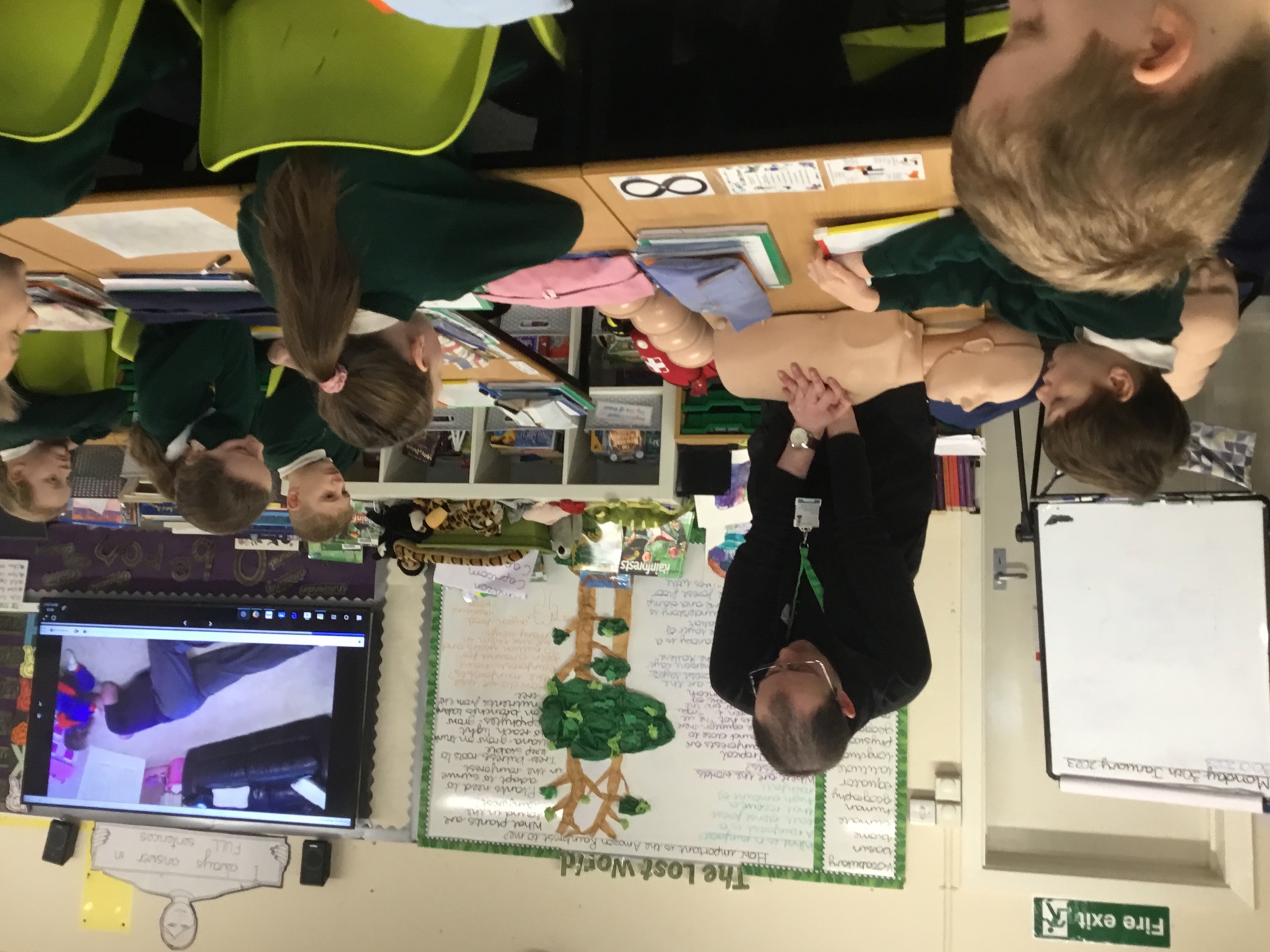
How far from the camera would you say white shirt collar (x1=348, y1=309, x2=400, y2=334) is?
116cm

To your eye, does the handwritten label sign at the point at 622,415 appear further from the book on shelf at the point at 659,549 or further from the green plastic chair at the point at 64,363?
the green plastic chair at the point at 64,363

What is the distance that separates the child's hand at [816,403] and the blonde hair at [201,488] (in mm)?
1148

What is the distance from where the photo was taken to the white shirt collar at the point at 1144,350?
4.15 feet

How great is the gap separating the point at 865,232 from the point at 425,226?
0.62 m

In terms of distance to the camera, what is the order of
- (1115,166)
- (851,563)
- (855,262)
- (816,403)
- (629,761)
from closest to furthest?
(1115,166) < (855,262) < (851,563) < (816,403) < (629,761)

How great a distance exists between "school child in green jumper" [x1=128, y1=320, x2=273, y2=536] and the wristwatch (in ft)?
3.70

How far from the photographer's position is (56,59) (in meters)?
1.00

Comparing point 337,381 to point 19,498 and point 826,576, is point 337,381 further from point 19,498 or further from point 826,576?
point 19,498

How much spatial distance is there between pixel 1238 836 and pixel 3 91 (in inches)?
118

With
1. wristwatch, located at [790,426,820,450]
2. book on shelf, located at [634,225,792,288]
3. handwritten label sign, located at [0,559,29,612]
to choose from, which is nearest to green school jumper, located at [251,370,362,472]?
book on shelf, located at [634,225,792,288]

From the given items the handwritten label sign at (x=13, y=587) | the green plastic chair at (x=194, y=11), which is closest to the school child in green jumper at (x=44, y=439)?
the green plastic chair at (x=194, y=11)

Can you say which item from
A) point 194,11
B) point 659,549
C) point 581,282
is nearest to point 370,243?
point 194,11

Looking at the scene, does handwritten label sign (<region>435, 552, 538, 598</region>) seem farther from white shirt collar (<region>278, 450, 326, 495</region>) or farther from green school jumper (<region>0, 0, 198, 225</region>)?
green school jumper (<region>0, 0, 198, 225</region>)

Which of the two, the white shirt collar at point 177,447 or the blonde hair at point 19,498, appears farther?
the blonde hair at point 19,498
